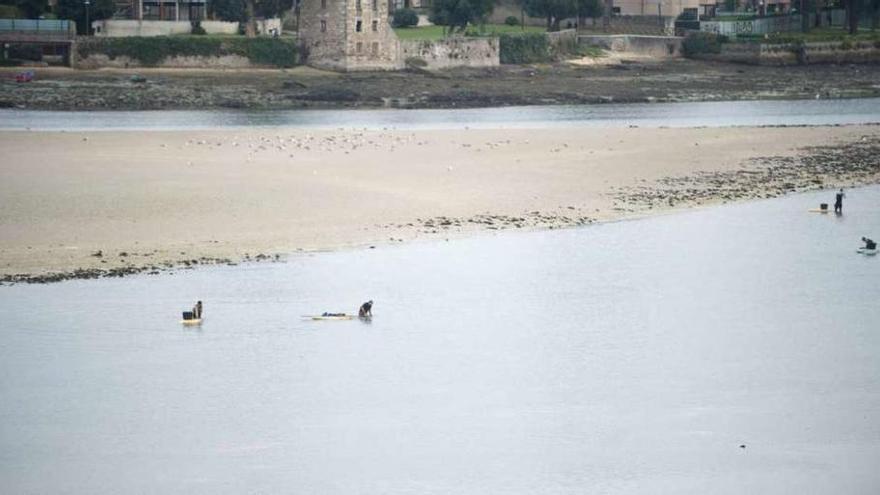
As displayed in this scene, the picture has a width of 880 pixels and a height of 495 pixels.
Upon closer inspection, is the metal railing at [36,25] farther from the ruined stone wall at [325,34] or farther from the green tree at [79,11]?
the ruined stone wall at [325,34]

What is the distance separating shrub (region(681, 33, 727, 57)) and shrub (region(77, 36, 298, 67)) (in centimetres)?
2341

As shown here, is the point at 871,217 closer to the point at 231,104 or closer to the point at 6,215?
the point at 6,215

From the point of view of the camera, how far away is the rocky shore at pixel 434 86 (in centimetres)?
5966

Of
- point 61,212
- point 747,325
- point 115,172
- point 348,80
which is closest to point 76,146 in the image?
point 115,172

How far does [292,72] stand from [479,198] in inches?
1324

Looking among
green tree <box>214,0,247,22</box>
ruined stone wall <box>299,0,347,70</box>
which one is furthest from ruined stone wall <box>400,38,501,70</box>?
green tree <box>214,0,247,22</box>

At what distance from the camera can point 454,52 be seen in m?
73.6

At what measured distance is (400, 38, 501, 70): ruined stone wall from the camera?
72750mm

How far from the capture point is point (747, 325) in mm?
25812

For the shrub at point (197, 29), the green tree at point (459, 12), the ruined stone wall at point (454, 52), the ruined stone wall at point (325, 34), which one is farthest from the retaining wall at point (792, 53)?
the shrub at point (197, 29)

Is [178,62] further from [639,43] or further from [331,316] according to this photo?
[331,316]

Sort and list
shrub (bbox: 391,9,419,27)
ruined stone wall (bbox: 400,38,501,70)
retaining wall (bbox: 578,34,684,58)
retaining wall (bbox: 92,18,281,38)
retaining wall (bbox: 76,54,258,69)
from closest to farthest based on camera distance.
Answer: retaining wall (bbox: 76,54,258,69) < retaining wall (bbox: 92,18,281,38) < ruined stone wall (bbox: 400,38,501,70) < shrub (bbox: 391,9,419,27) < retaining wall (bbox: 578,34,684,58)

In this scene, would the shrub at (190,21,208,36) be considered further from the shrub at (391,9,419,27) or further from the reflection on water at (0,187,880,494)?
the reflection on water at (0,187,880,494)

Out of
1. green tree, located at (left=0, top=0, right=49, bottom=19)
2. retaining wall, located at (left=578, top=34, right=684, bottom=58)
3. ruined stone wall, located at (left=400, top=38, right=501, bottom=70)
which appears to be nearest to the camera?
green tree, located at (left=0, top=0, right=49, bottom=19)
